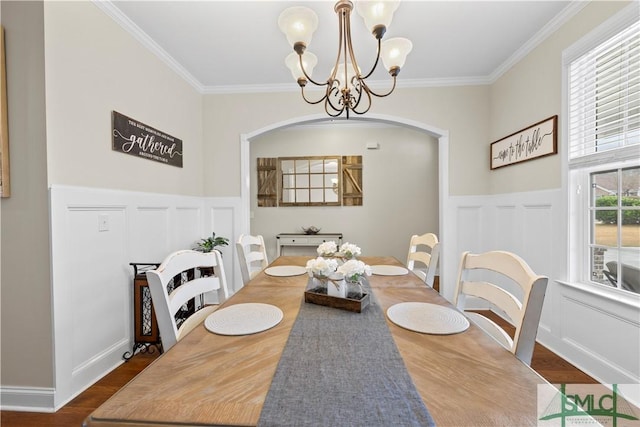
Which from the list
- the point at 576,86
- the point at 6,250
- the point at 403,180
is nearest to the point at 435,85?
the point at 576,86

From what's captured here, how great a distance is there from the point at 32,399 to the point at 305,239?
3.39 m

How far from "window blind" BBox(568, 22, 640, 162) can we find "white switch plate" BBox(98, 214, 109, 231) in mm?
3384

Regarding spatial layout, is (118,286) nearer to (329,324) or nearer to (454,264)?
(329,324)

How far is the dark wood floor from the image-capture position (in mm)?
1584

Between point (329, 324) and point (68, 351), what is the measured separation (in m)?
1.75

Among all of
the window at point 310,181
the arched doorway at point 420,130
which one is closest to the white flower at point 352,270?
the arched doorway at point 420,130

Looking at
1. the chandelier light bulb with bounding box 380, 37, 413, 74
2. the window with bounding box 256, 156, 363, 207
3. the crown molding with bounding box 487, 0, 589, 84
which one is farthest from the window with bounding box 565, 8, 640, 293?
the window with bounding box 256, 156, 363, 207

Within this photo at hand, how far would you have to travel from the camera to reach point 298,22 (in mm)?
1418

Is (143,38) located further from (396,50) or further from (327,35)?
(396,50)

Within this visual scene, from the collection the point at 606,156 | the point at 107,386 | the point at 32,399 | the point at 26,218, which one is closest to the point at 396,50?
the point at 606,156

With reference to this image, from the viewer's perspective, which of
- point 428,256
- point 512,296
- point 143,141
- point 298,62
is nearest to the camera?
point 512,296

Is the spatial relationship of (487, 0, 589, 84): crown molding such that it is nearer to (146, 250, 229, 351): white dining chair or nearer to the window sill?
the window sill

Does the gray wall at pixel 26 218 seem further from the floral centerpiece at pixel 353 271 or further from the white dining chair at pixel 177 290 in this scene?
the floral centerpiece at pixel 353 271

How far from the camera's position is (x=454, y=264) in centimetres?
327
